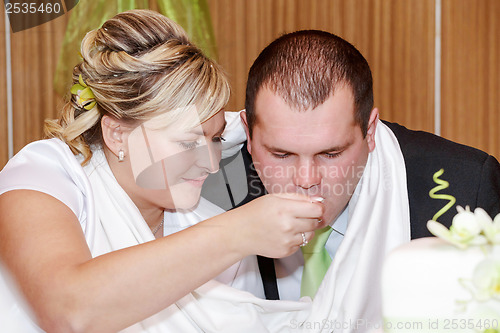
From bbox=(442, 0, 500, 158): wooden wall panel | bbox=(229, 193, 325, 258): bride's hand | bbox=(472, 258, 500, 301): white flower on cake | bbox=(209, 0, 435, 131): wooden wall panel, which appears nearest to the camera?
bbox=(472, 258, 500, 301): white flower on cake

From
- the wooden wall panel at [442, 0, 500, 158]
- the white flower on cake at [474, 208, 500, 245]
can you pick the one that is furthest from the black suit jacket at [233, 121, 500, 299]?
the wooden wall panel at [442, 0, 500, 158]

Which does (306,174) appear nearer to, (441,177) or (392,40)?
(441,177)

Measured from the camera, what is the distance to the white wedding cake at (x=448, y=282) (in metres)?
0.46

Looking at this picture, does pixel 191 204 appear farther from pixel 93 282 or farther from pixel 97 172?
pixel 93 282

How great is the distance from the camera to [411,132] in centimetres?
102

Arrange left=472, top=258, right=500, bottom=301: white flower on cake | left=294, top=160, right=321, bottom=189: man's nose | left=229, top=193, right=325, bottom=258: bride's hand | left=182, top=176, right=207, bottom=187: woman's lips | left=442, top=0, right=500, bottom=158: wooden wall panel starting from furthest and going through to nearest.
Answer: left=442, top=0, right=500, bottom=158: wooden wall panel → left=182, top=176, right=207, bottom=187: woman's lips → left=294, top=160, right=321, bottom=189: man's nose → left=229, top=193, right=325, bottom=258: bride's hand → left=472, top=258, right=500, bottom=301: white flower on cake

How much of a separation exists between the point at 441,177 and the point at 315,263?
0.25 metres

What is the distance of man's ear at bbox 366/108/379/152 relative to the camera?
0.93m

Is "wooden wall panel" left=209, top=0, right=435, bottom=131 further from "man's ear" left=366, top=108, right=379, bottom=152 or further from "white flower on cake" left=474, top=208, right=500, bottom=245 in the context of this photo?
"white flower on cake" left=474, top=208, right=500, bottom=245

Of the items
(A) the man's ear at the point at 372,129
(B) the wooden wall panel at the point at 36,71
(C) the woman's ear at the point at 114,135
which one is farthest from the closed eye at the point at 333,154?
(B) the wooden wall panel at the point at 36,71

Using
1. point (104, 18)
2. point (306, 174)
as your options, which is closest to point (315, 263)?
point (306, 174)

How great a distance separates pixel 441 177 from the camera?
0.90 m

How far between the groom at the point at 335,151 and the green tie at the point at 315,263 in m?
0.02

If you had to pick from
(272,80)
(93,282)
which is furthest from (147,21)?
(93,282)
